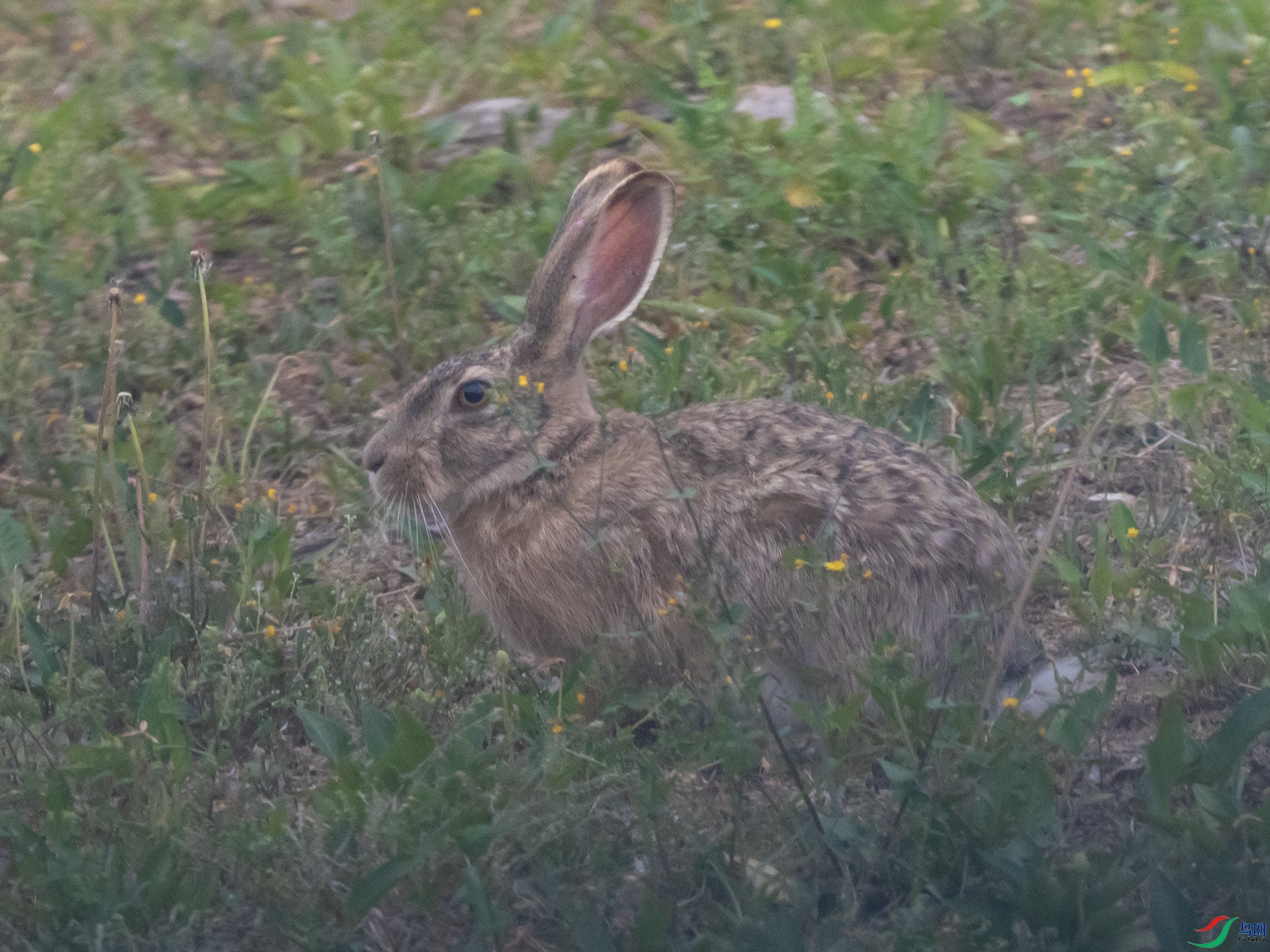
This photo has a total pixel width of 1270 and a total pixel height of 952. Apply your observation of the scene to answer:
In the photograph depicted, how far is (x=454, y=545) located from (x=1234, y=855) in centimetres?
230

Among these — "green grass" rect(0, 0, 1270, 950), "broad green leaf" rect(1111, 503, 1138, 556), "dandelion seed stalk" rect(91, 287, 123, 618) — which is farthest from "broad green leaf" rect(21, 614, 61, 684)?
"broad green leaf" rect(1111, 503, 1138, 556)

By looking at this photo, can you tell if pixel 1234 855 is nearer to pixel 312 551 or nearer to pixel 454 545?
pixel 454 545

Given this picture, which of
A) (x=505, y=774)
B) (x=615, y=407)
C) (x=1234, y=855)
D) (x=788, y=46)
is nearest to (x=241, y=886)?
(x=505, y=774)

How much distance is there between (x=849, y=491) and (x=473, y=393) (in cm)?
128

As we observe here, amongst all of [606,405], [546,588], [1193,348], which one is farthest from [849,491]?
[1193,348]

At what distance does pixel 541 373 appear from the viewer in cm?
465

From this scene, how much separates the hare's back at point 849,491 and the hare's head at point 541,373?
524 mm

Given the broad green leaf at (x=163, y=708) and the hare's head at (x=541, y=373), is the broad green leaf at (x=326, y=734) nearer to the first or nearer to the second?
the broad green leaf at (x=163, y=708)

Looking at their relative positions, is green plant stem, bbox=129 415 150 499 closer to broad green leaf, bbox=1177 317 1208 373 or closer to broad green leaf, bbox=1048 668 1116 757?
broad green leaf, bbox=1048 668 1116 757

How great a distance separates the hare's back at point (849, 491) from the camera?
3855mm

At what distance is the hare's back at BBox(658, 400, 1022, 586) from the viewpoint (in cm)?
386

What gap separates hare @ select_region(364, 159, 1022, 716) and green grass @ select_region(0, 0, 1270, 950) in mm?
218

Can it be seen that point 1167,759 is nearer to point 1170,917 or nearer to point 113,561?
point 1170,917

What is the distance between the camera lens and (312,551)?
16.6 ft
